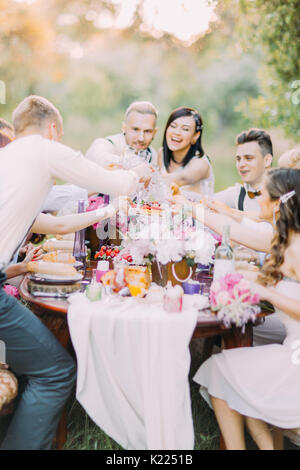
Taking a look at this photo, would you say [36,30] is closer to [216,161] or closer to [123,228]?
[216,161]

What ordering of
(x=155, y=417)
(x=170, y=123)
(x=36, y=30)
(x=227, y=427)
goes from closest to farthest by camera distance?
(x=155, y=417) → (x=227, y=427) → (x=170, y=123) → (x=36, y=30)

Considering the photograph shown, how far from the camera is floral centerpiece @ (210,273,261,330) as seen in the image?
1.84 metres

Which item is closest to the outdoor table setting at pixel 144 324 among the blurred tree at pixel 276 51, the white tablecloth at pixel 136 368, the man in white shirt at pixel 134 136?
the white tablecloth at pixel 136 368

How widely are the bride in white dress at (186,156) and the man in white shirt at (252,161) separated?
335mm

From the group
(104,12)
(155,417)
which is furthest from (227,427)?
(104,12)

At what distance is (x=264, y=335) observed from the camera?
2.67m

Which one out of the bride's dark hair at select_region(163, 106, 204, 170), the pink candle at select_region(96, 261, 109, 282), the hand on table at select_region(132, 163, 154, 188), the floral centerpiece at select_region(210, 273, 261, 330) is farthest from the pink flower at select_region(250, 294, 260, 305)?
the bride's dark hair at select_region(163, 106, 204, 170)

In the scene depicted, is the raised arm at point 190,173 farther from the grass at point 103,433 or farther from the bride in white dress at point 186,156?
the grass at point 103,433

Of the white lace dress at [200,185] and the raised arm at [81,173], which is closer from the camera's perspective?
the raised arm at [81,173]

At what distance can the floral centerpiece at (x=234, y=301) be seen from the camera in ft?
6.02

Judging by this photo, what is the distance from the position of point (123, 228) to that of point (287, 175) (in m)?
1.00

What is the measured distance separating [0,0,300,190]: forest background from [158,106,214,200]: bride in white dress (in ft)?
9.13

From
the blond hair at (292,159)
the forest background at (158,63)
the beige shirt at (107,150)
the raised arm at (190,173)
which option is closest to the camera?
the blond hair at (292,159)

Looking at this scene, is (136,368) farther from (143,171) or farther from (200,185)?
(200,185)
